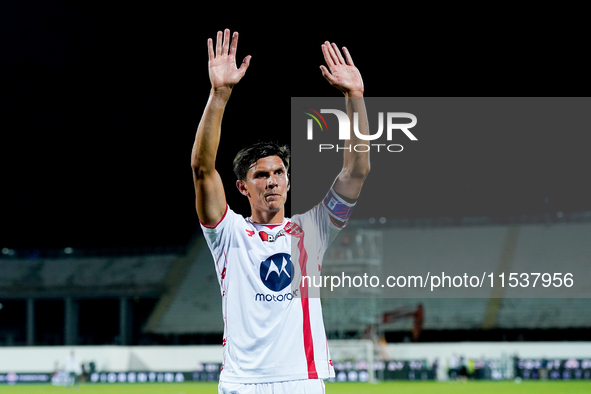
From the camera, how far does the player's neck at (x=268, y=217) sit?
12.8 feet

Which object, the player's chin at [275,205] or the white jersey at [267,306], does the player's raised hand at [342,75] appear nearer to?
the player's chin at [275,205]

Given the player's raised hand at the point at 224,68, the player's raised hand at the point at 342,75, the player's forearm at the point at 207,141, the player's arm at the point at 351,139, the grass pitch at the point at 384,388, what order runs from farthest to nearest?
the grass pitch at the point at 384,388 < the player's raised hand at the point at 342,75 < the player's arm at the point at 351,139 < the player's raised hand at the point at 224,68 < the player's forearm at the point at 207,141

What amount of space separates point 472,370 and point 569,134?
915 centimetres

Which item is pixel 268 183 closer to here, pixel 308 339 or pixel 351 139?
pixel 351 139

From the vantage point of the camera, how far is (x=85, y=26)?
17.1 m

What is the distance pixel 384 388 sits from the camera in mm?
19641

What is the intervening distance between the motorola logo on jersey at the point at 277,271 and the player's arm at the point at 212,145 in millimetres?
375

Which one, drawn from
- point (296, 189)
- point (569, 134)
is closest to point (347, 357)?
point (296, 189)

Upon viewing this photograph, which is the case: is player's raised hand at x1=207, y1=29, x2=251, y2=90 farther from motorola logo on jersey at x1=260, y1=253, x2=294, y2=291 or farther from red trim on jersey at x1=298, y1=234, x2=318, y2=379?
red trim on jersey at x1=298, y1=234, x2=318, y2=379

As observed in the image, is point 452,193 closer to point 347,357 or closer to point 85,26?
point 347,357

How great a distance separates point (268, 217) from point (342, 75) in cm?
95

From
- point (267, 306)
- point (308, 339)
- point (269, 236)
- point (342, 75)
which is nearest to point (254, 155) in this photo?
point (269, 236)

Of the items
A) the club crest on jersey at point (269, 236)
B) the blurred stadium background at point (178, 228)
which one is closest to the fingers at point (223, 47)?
the club crest on jersey at point (269, 236)

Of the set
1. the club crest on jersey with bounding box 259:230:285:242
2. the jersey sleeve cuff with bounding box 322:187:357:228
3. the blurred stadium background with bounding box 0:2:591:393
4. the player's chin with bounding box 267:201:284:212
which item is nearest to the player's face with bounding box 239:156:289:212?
the player's chin with bounding box 267:201:284:212
